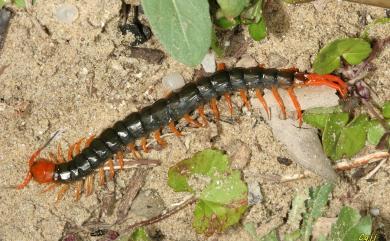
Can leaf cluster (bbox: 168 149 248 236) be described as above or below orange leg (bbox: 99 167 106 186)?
below

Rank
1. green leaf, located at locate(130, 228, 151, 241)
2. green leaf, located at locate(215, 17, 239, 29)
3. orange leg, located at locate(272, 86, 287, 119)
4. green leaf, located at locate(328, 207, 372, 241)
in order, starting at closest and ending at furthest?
green leaf, located at locate(328, 207, 372, 241) < green leaf, located at locate(215, 17, 239, 29) < green leaf, located at locate(130, 228, 151, 241) < orange leg, located at locate(272, 86, 287, 119)

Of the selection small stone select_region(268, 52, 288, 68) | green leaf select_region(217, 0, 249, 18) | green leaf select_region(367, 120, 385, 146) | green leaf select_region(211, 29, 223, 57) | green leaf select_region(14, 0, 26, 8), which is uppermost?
green leaf select_region(14, 0, 26, 8)

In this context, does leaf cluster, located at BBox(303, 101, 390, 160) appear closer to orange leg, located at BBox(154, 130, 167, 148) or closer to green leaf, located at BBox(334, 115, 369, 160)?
green leaf, located at BBox(334, 115, 369, 160)

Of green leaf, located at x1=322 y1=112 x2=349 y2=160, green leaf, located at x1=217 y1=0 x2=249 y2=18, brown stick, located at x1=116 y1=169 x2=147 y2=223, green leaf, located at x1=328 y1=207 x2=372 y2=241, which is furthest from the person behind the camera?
brown stick, located at x1=116 y1=169 x2=147 y2=223

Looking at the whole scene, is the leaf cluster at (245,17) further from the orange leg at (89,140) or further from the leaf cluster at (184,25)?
the orange leg at (89,140)

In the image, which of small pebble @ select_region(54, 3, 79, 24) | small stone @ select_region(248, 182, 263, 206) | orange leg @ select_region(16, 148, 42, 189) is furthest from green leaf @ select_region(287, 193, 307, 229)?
small pebble @ select_region(54, 3, 79, 24)

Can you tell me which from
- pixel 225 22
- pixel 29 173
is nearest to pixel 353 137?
pixel 225 22

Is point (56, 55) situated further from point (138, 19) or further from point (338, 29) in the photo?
point (338, 29)
